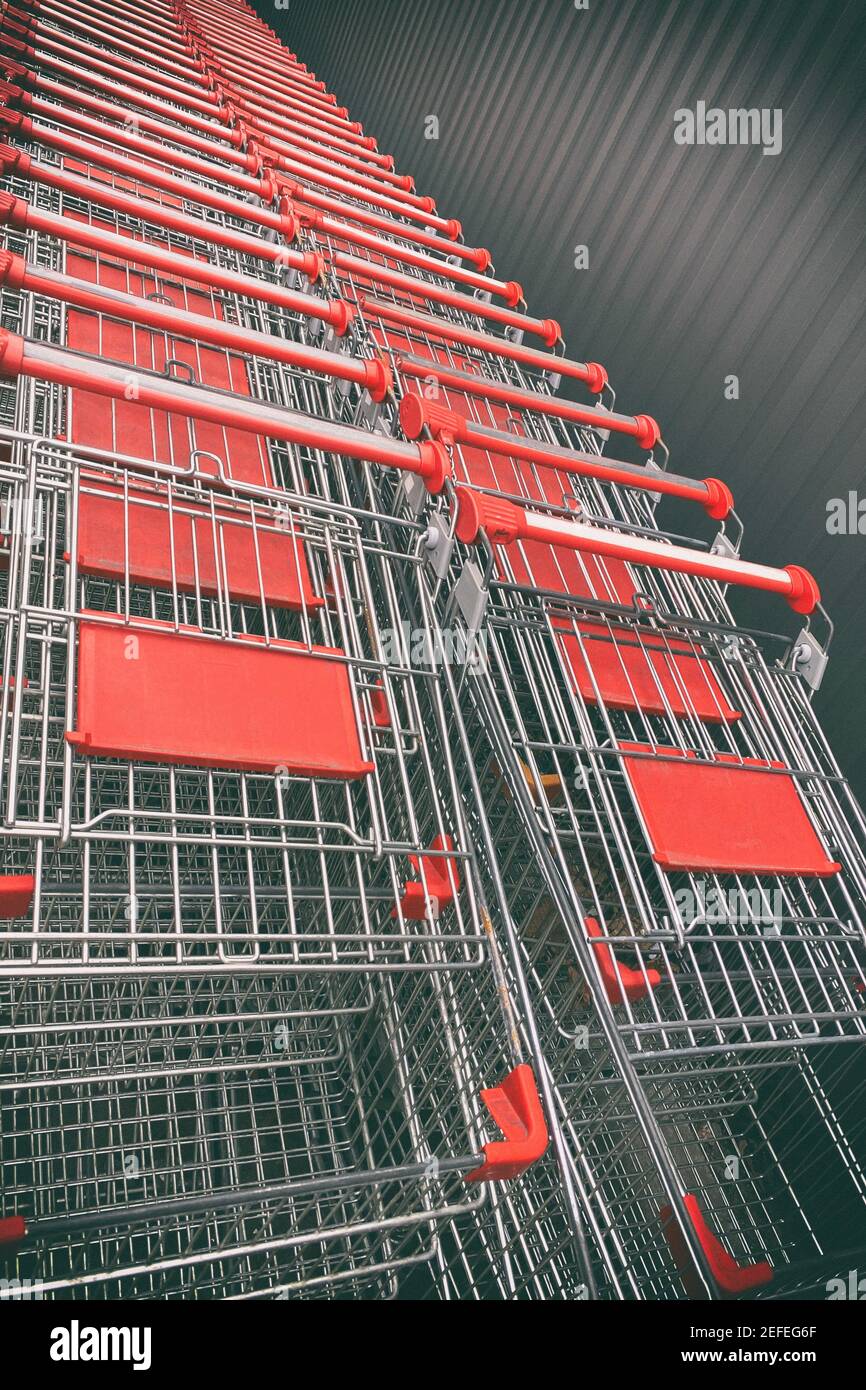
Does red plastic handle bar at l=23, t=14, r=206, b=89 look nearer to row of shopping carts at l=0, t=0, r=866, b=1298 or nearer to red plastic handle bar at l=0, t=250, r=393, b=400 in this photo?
row of shopping carts at l=0, t=0, r=866, b=1298

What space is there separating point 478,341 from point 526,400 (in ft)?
1.46

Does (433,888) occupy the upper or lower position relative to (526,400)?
lower

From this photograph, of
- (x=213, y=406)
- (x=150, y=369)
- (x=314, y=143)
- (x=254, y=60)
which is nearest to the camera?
(x=213, y=406)

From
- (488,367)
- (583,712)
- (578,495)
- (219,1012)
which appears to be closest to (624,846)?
(583,712)

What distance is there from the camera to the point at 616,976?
1486mm

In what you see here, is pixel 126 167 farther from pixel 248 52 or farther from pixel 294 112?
pixel 248 52

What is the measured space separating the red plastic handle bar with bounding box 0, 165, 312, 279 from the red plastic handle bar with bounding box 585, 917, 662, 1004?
195 centimetres

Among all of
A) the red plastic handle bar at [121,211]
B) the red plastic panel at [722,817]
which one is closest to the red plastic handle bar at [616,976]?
the red plastic panel at [722,817]

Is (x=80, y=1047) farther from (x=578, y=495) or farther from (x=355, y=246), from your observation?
(x=355, y=246)

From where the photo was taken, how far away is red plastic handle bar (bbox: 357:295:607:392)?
9.11ft

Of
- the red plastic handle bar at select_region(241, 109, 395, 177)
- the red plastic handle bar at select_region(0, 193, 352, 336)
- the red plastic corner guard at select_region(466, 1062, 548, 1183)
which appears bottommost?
the red plastic corner guard at select_region(466, 1062, 548, 1183)

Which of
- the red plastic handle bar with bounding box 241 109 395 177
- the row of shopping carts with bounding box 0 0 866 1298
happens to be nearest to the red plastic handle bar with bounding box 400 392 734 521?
the row of shopping carts with bounding box 0 0 866 1298

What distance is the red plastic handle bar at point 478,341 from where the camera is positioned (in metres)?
2.78

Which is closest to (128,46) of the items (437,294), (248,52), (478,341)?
(248,52)
